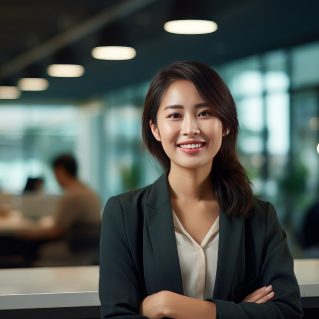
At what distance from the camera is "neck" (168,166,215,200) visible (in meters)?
1.77

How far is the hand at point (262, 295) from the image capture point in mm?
1736

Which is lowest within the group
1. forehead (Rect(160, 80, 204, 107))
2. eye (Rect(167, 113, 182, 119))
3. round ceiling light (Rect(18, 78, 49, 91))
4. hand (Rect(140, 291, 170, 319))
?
hand (Rect(140, 291, 170, 319))

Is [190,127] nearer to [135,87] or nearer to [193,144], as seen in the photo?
[193,144]

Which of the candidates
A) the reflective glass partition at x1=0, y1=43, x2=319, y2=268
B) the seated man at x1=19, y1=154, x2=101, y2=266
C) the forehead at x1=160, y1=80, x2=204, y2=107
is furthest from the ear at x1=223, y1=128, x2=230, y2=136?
the reflective glass partition at x1=0, y1=43, x2=319, y2=268

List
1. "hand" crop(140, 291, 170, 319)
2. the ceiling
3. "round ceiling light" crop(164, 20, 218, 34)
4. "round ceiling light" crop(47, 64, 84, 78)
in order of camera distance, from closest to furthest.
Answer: "hand" crop(140, 291, 170, 319) < "round ceiling light" crop(164, 20, 218, 34) < the ceiling < "round ceiling light" crop(47, 64, 84, 78)

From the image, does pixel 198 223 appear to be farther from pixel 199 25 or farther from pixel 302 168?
pixel 302 168

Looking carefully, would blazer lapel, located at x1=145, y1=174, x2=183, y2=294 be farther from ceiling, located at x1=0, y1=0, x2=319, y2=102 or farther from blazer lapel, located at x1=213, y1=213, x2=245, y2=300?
ceiling, located at x1=0, y1=0, x2=319, y2=102

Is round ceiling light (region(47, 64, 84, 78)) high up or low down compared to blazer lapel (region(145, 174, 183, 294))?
up

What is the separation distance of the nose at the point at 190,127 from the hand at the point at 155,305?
0.38 m

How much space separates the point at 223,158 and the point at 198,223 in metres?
0.19

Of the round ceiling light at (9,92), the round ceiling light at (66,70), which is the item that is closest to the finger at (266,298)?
the round ceiling light at (66,70)

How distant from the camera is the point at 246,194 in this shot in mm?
1817

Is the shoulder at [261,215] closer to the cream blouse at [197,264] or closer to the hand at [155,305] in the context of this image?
the cream blouse at [197,264]

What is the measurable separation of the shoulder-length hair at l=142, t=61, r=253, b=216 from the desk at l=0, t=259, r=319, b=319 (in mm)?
576
